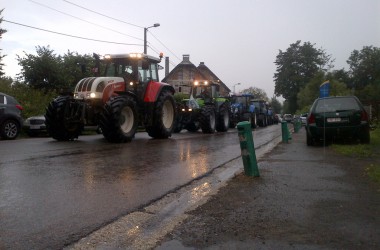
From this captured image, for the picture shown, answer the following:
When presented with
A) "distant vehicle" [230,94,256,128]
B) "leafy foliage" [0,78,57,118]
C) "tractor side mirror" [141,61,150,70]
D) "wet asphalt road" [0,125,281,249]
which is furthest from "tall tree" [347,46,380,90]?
"wet asphalt road" [0,125,281,249]

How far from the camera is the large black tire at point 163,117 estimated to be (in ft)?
48.1

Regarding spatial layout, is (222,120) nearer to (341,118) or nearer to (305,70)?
(341,118)

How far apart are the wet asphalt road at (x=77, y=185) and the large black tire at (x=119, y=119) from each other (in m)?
1.65

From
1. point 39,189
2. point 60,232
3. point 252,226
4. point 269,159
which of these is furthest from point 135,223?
point 269,159

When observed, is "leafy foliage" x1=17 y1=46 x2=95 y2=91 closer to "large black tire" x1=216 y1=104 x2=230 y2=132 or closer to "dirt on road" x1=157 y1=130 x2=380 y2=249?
"large black tire" x1=216 y1=104 x2=230 y2=132

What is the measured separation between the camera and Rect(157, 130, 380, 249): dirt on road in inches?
149

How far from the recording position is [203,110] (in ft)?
64.3

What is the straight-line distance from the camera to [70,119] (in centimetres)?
1288

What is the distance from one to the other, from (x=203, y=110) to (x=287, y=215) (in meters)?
15.1

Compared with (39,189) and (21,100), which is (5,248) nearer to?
(39,189)

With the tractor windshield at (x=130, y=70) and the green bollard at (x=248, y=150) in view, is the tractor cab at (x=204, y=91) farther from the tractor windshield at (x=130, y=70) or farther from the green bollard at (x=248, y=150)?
the green bollard at (x=248, y=150)

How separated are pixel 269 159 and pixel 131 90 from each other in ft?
20.2

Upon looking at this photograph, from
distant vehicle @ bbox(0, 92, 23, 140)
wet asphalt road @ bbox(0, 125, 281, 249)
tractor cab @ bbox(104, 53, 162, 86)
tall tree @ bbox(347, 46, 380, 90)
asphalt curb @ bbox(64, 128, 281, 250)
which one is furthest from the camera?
tall tree @ bbox(347, 46, 380, 90)

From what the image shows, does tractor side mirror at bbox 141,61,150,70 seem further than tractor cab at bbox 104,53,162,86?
No
